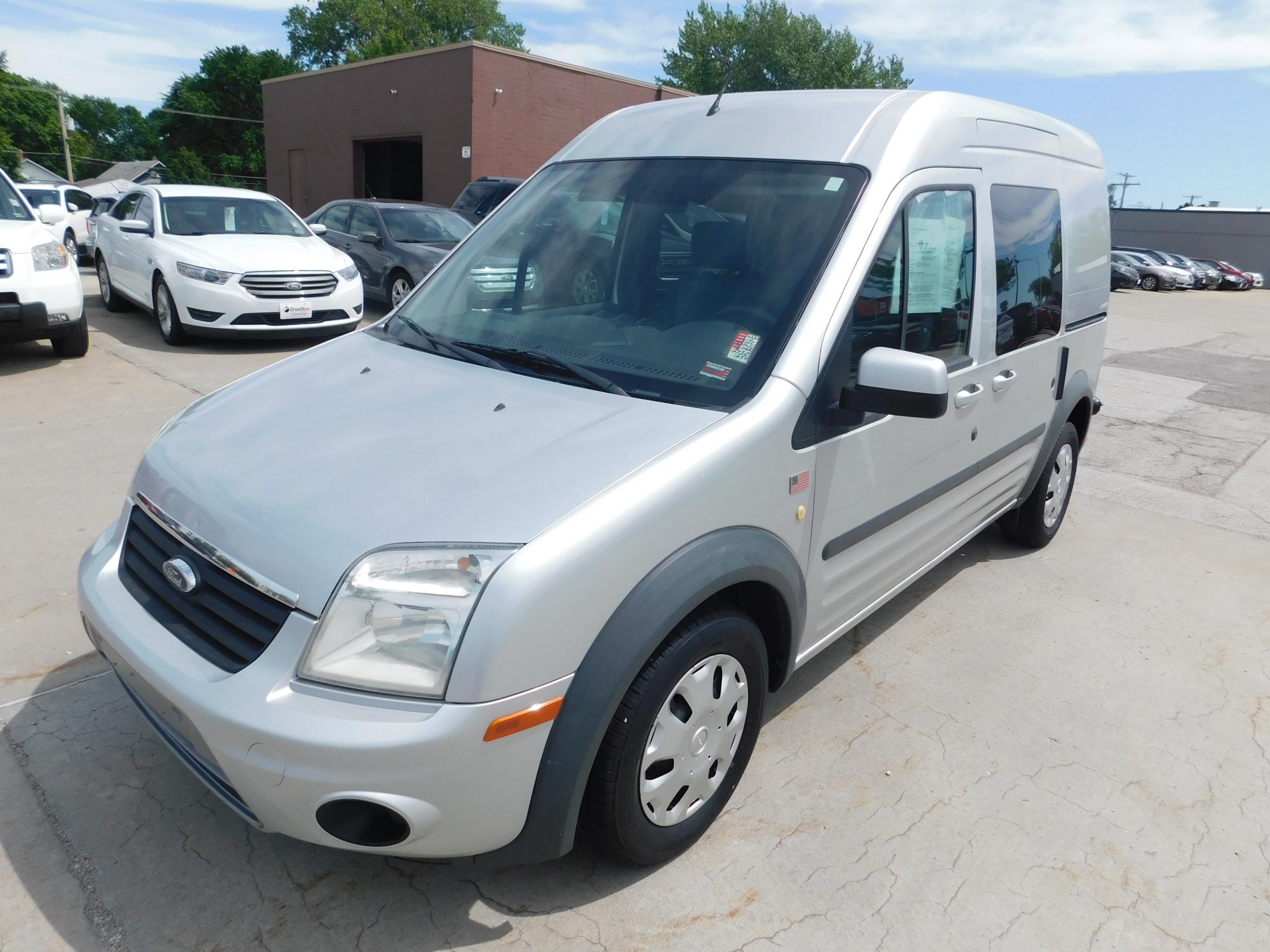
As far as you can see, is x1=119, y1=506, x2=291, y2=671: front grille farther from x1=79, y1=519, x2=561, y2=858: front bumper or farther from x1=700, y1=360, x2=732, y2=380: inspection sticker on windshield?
x1=700, y1=360, x2=732, y2=380: inspection sticker on windshield

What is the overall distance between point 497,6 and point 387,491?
6961cm

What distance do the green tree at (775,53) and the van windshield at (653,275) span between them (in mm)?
50654

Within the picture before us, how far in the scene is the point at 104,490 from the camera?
5.01m

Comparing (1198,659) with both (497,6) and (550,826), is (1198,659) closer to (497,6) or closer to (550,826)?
(550,826)

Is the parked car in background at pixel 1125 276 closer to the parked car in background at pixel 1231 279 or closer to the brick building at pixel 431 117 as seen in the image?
the parked car in background at pixel 1231 279

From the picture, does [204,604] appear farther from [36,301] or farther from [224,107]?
[224,107]

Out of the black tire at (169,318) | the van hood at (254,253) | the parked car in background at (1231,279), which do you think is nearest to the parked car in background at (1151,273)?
the parked car in background at (1231,279)

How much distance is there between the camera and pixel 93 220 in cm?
1555

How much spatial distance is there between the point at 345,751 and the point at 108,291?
11091mm

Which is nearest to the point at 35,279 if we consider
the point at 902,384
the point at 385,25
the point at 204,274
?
the point at 204,274

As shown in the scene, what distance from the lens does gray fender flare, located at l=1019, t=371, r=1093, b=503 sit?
4402mm

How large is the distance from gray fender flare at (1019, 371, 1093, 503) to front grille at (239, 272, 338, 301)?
6.94 metres

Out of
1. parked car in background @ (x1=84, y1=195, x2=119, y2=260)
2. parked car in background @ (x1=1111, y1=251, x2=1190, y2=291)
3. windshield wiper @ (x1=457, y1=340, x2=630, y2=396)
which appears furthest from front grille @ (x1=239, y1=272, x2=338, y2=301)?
parked car in background @ (x1=1111, y1=251, x2=1190, y2=291)

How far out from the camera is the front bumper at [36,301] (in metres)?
7.26
